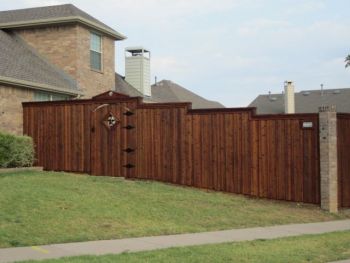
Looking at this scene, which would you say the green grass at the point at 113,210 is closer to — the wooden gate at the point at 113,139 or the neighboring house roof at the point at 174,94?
the wooden gate at the point at 113,139

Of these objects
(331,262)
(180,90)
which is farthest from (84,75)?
(180,90)

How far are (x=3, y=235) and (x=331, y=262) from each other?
5.45m

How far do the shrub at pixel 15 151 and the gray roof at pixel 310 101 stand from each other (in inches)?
1186

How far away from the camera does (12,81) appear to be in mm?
18203

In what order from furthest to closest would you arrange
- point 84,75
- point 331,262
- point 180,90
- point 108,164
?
1. point 180,90
2. point 84,75
3. point 108,164
4. point 331,262

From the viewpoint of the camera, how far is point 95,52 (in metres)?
24.3

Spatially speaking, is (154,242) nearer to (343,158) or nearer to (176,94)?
(343,158)

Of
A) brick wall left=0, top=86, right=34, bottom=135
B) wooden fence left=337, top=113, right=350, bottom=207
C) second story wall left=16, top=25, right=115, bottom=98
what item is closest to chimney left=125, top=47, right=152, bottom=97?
second story wall left=16, top=25, right=115, bottom=98

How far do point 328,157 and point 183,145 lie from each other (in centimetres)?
415

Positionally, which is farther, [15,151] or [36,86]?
[36,86]

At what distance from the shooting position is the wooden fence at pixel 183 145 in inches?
582

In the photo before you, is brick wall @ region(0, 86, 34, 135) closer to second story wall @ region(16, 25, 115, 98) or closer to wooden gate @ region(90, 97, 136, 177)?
wooden gate @ region(90, 97, 136, 177)

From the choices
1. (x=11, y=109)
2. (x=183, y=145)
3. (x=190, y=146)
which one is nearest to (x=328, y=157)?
(x=190, y=146)

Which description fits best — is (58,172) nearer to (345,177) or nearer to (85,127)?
(85,127)
